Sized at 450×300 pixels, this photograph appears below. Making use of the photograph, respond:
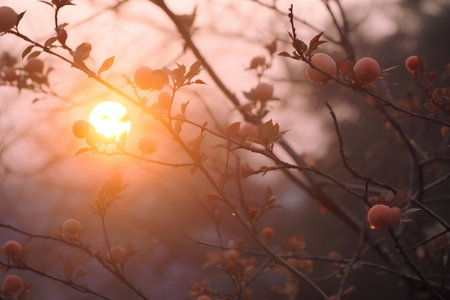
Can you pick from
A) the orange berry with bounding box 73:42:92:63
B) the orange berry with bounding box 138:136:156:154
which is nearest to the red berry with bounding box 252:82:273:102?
the orange berry with bounding box 138:136:156:154

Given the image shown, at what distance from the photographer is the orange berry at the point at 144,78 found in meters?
0.92

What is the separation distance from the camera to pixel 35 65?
1.51m


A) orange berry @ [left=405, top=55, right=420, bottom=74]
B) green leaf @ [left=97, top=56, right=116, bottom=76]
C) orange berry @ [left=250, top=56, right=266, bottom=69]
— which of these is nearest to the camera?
green leaf @ [left=97, top=56, right=116, bottom=76]

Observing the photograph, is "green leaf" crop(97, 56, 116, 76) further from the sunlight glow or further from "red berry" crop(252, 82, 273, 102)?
"red berry" crop(252, 82, 273, 102)

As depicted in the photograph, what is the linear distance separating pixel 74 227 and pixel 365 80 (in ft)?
3.61

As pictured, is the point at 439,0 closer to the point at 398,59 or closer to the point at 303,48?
the point at 398,59

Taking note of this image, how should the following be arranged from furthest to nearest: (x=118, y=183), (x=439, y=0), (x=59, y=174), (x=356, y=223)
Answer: (x=439, y=0), (x=59, y=174), (x=356, y=223), (x=118, y=183)

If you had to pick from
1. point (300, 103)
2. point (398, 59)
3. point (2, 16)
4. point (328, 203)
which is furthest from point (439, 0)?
point (2, 16)

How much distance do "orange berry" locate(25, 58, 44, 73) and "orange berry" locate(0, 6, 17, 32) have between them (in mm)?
752

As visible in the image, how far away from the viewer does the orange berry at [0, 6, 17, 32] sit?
2.63 ft

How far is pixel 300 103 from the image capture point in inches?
273

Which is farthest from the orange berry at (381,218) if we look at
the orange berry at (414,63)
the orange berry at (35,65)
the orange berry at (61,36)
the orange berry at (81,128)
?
the orange berry at (35,65)

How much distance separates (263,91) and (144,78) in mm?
609

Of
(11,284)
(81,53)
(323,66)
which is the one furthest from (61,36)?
(11,284)
